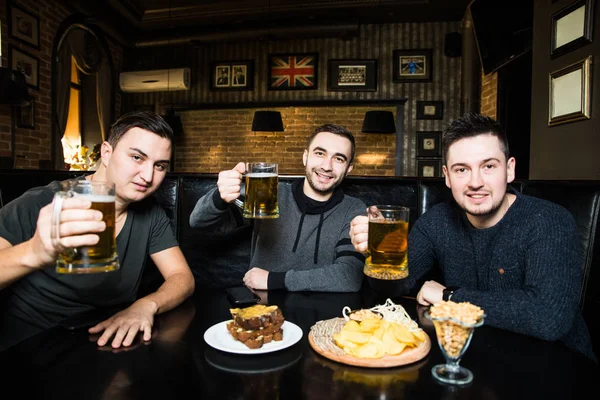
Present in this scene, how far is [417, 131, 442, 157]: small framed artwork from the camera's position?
626cm

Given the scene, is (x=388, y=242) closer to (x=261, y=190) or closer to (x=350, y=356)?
(x=350, y=356)

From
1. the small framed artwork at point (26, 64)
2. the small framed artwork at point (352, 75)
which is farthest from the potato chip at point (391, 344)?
the small framed artwork at point (352, 75)

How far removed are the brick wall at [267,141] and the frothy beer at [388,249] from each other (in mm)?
5426

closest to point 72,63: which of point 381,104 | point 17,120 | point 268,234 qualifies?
point 17,120

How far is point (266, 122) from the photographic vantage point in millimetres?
5781

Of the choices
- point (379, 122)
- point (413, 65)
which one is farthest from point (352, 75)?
point (379, 122)

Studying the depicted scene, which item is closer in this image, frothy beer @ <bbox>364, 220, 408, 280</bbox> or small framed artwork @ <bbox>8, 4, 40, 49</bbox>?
frothy beer @ <bbox>364, 220, 408, 280</bbox>

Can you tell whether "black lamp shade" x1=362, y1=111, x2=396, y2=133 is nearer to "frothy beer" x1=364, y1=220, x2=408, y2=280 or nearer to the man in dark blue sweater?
the man in dark blue sweater

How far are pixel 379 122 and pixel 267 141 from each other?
1.91 metres

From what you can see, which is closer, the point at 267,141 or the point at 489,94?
the point at 489,94

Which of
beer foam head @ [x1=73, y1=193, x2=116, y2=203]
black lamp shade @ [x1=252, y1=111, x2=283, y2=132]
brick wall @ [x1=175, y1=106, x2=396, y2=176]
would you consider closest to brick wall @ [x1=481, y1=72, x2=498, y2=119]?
brick wall @ [x1=175, y1=106, x2=396, y2=176]

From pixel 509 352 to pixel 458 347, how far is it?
0.23 m

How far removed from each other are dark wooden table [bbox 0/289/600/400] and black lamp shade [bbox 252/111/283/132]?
4.94 meters

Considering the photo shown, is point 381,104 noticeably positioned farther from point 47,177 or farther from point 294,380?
point 294,380
